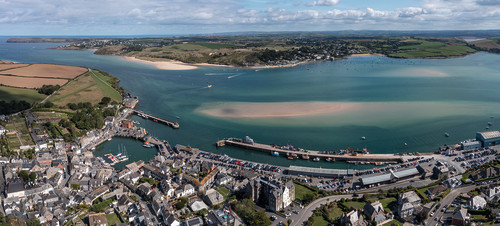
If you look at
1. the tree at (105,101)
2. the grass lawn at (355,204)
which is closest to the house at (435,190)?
the grass lawn at (355,204)

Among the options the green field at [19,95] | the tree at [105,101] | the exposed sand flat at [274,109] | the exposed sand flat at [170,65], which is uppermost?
the exposed sand flat at [170,65]

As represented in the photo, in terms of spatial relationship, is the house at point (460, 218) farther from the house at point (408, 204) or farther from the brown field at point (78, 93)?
the brown field at point (78, 93)

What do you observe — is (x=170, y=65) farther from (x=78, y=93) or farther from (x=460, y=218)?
(x=460, y=218)

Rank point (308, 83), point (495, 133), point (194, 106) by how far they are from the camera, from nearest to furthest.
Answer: point (495, 133), point (194, 106), point (308, 83)

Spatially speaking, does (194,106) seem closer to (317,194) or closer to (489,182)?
(317,194)

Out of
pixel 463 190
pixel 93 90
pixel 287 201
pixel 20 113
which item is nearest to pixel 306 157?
pixel 287 201

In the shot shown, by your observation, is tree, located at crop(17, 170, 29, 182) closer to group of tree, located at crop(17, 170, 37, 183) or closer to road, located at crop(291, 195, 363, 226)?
group of tree, located at crop(17, 170, 37, 183)

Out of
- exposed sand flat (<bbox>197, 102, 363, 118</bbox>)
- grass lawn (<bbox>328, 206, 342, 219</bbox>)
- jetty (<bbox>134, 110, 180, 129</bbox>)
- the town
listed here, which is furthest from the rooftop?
jetty (<bbox>134, 110, 180, 129</bbox>)
